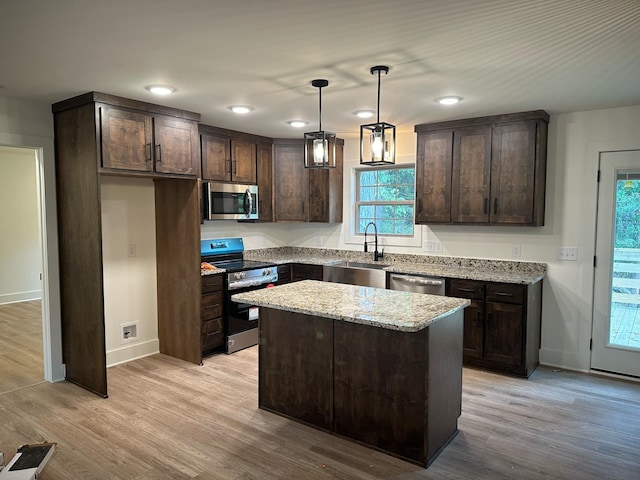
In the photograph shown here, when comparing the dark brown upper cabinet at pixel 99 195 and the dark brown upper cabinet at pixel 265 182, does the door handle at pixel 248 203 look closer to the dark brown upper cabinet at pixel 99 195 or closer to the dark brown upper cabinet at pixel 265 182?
the dark brown upper cabinet at pixel 265 182

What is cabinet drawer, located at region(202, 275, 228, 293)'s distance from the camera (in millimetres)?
4259

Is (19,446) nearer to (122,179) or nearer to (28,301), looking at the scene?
(122,179)

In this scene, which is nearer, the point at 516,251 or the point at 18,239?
the point at 516,251

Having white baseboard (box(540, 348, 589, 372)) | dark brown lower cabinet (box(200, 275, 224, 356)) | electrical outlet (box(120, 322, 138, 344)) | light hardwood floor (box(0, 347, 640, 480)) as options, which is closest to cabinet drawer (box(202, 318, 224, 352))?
dark brown lower cabinet (box(200, 275, 224, 356))

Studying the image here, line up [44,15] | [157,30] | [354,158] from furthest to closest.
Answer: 1. [354,158]
2. [157,30]
3. [44,15]

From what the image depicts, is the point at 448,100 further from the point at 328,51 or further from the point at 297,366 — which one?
the point at 297,366

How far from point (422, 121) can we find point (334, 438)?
3.07 meters

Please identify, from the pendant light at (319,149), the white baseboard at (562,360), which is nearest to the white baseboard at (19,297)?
the pendant light at (319,149)

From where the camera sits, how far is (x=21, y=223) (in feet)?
23.2

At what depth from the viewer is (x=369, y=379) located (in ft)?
8.86

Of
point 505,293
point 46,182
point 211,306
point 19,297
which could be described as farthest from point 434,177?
point 19,297

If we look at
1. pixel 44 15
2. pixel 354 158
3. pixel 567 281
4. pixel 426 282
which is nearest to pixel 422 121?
pixel 354 158

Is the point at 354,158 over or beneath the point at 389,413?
over

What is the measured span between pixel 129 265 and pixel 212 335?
1.07 metres
